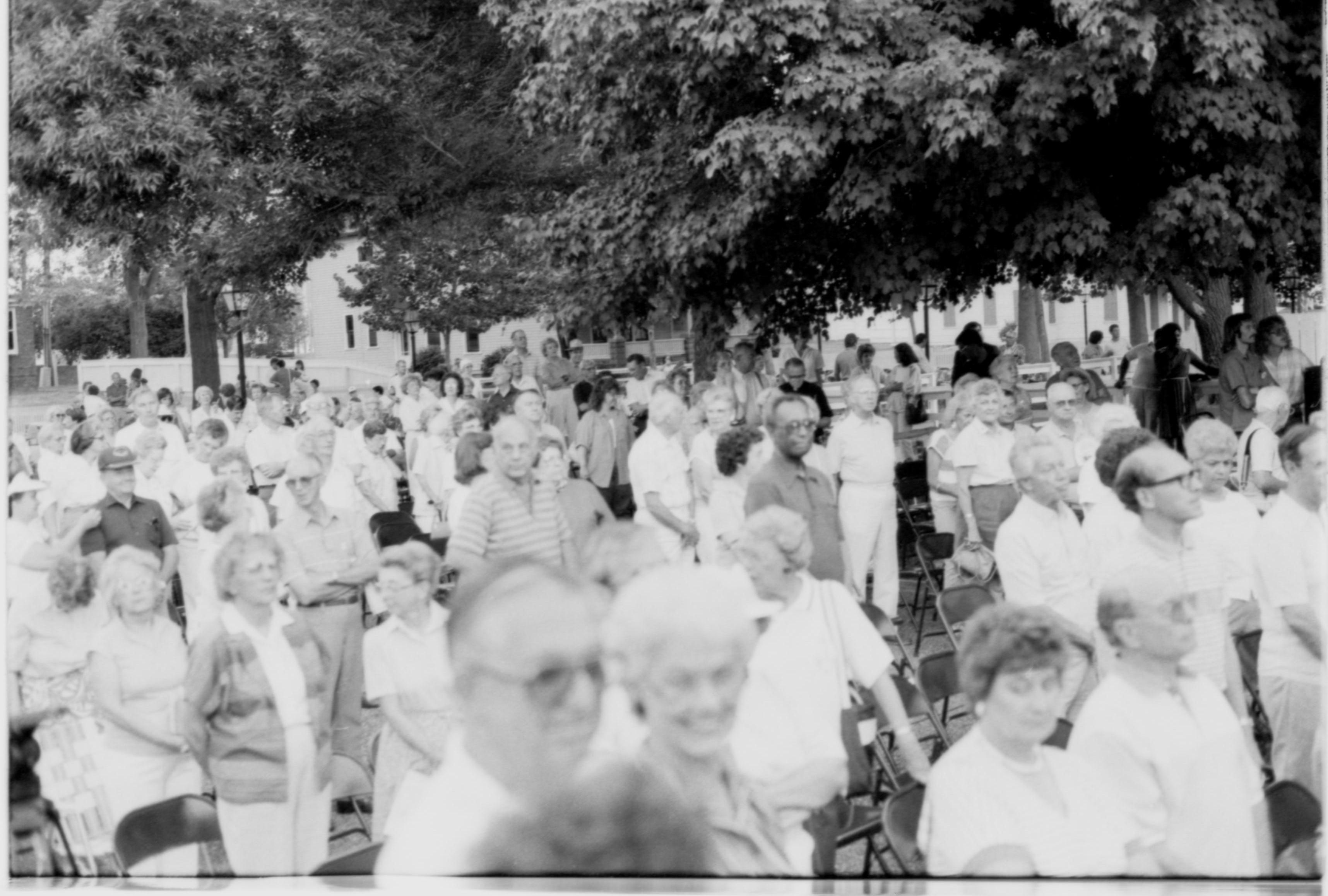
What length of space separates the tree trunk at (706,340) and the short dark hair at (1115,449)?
637 centimetres

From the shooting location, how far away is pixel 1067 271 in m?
11.3

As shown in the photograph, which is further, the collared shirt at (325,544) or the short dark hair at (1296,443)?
the collared shirt at (325,544)

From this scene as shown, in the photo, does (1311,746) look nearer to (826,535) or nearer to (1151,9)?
(826,535)

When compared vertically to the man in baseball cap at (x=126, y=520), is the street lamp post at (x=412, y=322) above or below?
above

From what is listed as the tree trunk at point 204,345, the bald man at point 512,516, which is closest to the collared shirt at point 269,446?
the bald man at point 512,516

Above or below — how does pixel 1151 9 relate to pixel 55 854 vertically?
above

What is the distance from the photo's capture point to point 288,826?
14.5 ft

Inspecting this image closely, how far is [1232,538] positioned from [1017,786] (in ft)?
6.73

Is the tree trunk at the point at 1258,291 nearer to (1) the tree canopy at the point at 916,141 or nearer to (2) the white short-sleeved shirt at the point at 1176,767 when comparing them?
(1) the tree canopy at the point at 916,141

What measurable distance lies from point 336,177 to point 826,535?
7.49 m

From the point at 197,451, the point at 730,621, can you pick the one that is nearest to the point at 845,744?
the point at 730,621

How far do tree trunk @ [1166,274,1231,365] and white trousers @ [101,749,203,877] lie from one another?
1030cm

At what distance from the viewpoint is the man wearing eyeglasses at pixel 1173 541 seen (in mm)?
4598

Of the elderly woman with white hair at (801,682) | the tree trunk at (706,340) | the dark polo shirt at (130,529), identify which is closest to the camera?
the elderly woman with white hair at (801,682)
